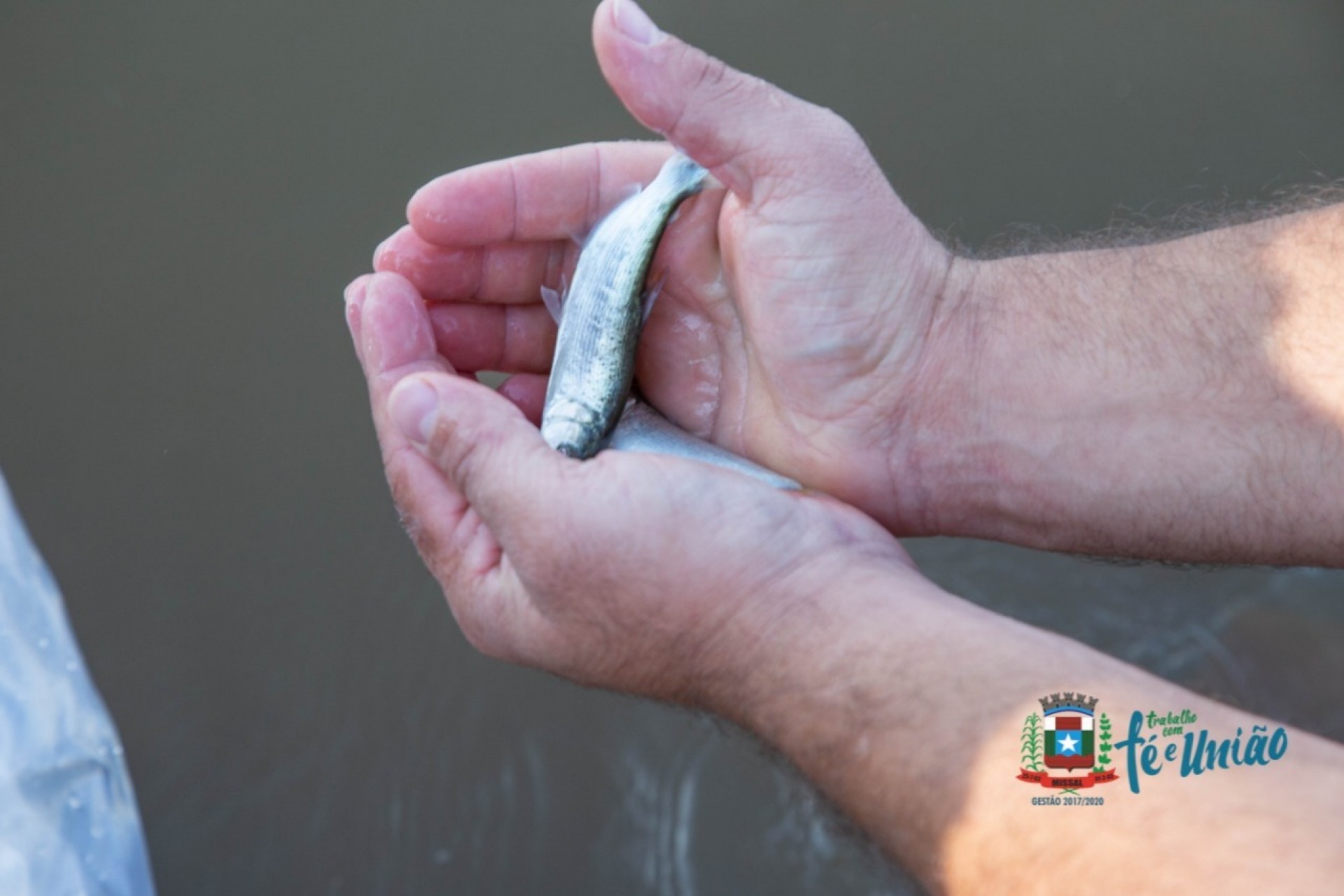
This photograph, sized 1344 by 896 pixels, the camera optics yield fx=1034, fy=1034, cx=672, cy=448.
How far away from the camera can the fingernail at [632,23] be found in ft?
7.58

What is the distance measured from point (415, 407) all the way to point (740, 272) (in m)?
0.88

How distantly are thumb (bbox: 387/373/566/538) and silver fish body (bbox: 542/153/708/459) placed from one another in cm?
36

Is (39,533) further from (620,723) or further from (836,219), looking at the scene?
(836,219)

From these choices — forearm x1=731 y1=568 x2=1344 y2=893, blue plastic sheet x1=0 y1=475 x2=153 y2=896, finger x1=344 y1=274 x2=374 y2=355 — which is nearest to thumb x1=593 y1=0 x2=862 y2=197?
finger x1=344 y1=274 x2=374 y2=355

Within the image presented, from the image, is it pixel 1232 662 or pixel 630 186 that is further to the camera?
pixel 1232 662

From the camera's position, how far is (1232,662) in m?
3.47

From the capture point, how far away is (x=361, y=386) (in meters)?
3.76

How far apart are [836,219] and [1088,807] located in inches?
56.9

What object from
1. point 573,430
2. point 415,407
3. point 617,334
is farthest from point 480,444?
point 617,334

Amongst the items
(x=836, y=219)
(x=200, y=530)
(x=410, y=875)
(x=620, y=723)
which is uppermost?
(x=836, y=219)

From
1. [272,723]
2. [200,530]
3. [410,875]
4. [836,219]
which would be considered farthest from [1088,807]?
[200,530]

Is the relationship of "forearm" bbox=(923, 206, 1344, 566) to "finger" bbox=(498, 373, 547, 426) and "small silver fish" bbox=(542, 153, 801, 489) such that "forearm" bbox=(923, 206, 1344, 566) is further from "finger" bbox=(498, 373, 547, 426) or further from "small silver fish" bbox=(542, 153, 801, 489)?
"finger" bbox=(498, 373, 547, 426)

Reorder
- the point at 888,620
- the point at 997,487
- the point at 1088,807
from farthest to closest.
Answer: the point at 997,487
the point at 888,620
the point at 1088,807

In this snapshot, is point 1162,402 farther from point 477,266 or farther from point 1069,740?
point 477,266
